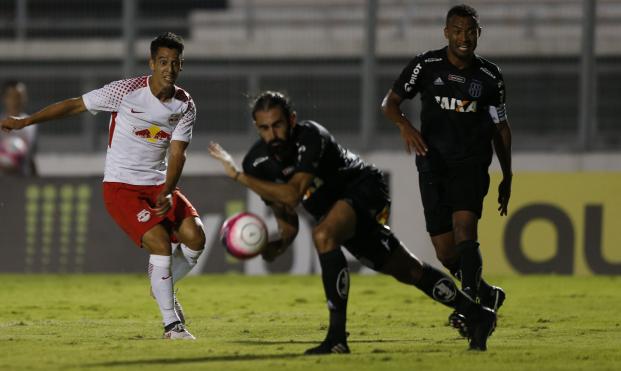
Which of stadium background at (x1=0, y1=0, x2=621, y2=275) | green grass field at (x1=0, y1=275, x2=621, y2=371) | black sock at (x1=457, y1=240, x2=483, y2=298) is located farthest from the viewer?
stadium background at (x1=0, y1=0, x2=621, y2=275)

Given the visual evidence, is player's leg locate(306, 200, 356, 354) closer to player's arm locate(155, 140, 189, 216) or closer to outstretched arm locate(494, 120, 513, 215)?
player's arm locate(155, 140, 189, 216)

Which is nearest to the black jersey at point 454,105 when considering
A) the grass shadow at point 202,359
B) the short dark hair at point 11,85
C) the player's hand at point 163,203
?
the player's hand at point 163,203

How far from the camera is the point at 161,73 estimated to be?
8992mm

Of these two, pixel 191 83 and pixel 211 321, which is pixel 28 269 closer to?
pixel 191 83

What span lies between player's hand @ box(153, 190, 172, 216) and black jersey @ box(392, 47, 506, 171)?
5.63ft

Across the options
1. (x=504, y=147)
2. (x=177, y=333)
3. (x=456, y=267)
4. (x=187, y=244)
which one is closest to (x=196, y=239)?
(x=187, y=244)

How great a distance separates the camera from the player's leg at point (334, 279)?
25.5 ft

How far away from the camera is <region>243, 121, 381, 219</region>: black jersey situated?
25.7 feet

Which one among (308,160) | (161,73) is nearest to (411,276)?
(308,160)

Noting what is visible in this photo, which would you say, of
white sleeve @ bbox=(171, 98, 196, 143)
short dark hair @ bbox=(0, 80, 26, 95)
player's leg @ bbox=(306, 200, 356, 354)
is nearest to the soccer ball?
player's leg @ bbox=(306, 200, 356, 354)

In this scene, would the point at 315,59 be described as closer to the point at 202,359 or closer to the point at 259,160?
the point at 259,160

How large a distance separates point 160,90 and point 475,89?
7.08 ft

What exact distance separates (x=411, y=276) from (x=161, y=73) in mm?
2187

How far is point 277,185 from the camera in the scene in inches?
308
